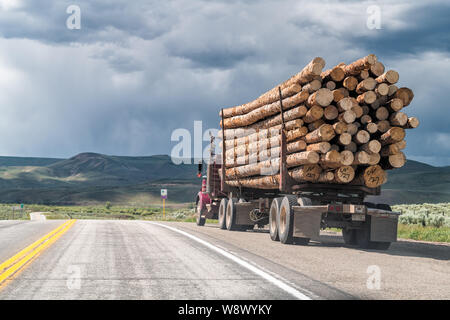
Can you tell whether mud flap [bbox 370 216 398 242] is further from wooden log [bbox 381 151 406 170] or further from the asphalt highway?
wooden log [bbox 381 151 406 170]

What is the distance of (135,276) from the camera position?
820cm

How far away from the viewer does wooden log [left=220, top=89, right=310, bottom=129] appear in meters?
14.5

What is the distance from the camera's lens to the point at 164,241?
47.4 feet

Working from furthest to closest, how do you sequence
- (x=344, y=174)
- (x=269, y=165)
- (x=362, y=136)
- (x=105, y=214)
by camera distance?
(x=105, y=214), (x=269, y=165), (x=344, y=174), (x=362, y=136)

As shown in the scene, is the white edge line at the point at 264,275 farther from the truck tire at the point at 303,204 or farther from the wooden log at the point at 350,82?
the wooden log at the point at 350,82

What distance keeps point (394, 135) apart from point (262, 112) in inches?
198

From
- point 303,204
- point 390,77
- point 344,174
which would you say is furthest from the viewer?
point 303,204

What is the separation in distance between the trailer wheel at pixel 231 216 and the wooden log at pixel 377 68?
8724 millimetres

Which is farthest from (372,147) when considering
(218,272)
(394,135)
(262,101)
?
(218,272)

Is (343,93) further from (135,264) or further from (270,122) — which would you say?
(135,264)

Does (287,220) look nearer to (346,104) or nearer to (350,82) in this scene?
(346,104)

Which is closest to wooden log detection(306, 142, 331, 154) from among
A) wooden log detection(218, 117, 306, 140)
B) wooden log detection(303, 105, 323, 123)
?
wooden log detection(303, 105, 323, 123)

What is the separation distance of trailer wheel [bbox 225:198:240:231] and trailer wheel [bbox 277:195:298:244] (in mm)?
5830

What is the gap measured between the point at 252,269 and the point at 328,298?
8.42 ft
